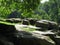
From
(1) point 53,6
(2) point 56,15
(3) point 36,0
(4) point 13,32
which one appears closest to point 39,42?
(4) point 13,32

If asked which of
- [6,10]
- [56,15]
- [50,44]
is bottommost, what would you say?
[56,15]

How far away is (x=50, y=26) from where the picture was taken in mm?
31375

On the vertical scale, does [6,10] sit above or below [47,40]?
above

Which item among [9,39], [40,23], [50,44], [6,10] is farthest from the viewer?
[40,23]

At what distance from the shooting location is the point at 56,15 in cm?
7231

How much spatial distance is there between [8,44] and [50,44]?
15.8 feet

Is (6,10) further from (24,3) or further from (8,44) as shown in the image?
(8,44)

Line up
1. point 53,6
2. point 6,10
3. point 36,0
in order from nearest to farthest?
point 36,0, point 6,10, point 53,6

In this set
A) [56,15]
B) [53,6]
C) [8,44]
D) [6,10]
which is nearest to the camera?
[8,44]

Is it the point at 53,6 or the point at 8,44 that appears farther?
the point at 53,6

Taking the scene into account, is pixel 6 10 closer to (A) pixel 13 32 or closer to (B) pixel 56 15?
(A) pixel 13 32

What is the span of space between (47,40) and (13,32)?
3.64 m

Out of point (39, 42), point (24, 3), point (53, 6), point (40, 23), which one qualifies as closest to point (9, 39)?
point (39, 42)

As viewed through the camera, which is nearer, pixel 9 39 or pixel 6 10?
pixel 9 39
